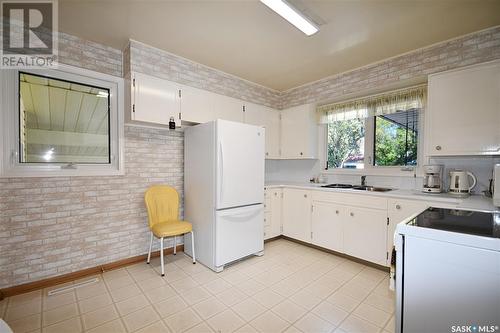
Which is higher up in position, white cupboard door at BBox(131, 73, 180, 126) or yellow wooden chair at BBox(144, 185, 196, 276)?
white cupboard door at BBox(131, 73, 180, 126)

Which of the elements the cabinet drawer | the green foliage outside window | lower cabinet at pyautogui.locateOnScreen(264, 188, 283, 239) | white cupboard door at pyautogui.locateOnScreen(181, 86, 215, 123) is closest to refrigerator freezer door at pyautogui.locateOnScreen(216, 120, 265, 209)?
lower cabinet at pyautogui.locateOnScreen(264, 188, 283, 239)

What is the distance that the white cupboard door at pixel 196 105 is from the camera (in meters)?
2.79

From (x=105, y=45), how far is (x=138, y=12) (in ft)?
2.84

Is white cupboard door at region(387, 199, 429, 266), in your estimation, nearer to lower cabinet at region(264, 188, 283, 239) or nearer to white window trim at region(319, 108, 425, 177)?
white window trim at region(319, 108, 425, 177)

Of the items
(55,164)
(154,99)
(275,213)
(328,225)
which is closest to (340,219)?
(328,225)

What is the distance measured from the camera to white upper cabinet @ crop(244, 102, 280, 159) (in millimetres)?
3539

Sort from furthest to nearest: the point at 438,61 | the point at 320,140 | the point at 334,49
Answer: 1. the point at 320,140
2. the point at 334,49
3. the point at 438,61

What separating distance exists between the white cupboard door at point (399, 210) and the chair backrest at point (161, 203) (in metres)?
2.53

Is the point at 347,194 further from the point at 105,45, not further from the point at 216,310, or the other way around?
the point at 105,45

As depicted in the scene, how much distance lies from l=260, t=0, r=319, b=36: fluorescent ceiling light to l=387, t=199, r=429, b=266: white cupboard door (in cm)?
196

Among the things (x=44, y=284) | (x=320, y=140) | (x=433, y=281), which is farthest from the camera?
(x=320, y=140)

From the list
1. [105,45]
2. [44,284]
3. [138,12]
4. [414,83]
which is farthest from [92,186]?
[414,83]

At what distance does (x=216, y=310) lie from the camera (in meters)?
Result: 1.87

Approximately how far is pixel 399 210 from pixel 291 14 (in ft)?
7.26
